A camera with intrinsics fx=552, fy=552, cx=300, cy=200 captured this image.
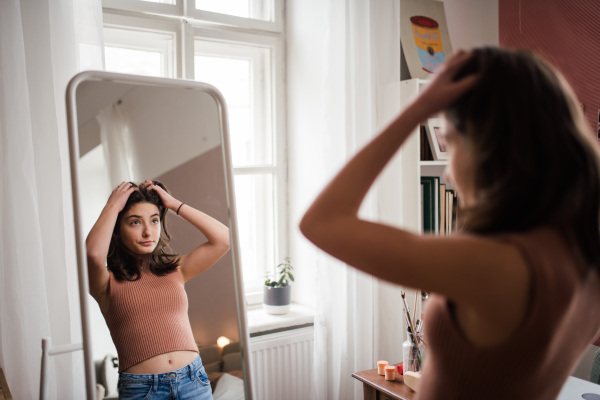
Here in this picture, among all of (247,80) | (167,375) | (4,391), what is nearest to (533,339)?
(167,375)

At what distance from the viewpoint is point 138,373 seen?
1.22 meters

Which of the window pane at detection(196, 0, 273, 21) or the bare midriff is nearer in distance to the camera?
the bare midriff

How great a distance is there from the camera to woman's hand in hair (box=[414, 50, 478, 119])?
683mm

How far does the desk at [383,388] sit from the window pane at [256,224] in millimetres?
843

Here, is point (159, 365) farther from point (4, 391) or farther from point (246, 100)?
point (246, 100)

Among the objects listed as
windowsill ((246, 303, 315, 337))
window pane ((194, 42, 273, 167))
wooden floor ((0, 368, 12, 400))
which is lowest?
windowsill ((246, 303, 315, 337))

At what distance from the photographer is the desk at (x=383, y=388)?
1.71 metres

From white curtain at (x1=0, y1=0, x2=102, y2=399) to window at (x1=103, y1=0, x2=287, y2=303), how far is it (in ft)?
1.91

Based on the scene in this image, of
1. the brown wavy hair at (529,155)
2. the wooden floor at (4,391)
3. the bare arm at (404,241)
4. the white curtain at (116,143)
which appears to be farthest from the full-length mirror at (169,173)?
the brown wavy hair at (529,155)

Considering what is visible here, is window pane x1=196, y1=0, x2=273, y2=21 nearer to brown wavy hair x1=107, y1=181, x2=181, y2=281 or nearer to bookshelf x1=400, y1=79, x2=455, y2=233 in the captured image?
bookshelf x1=400, y1=79, x2=455, y2=233

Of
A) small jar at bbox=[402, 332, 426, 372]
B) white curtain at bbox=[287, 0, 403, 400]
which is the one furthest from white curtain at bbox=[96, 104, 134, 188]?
white curtain at bbox=[287, 0, 403, 400]

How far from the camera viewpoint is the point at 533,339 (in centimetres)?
67

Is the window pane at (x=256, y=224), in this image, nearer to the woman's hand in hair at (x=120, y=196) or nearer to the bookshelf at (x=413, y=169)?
the bookshelf at (x=413, y=169)

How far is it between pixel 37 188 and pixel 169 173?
0.56 meters
